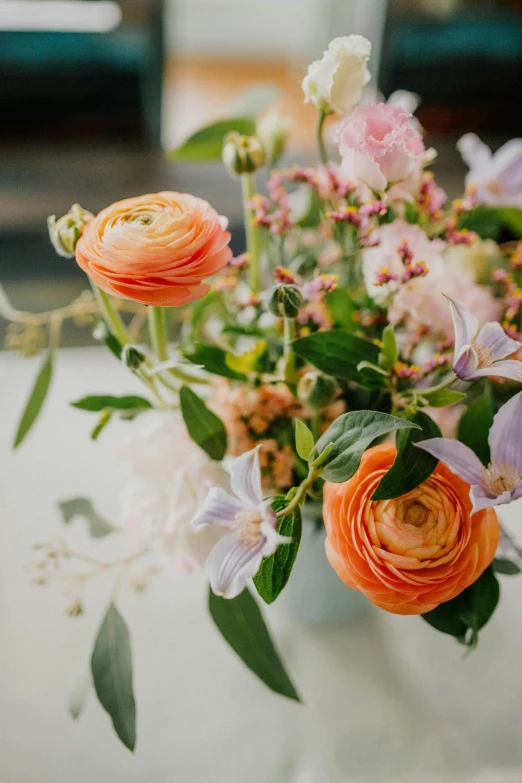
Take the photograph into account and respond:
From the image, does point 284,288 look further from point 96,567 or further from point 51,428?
point 51,428

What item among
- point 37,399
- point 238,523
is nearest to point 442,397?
point 238,523

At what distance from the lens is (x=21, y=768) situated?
20.4 inches

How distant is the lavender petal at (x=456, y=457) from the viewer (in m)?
0.39

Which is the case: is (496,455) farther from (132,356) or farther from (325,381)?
(132,356)

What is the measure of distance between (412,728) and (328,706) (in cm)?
7

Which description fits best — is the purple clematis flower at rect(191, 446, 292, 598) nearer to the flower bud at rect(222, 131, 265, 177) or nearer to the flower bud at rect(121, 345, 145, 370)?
the flower bud at rect(121, 345, 145, 370)

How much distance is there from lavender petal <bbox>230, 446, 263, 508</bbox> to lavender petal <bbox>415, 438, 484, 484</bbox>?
96mm

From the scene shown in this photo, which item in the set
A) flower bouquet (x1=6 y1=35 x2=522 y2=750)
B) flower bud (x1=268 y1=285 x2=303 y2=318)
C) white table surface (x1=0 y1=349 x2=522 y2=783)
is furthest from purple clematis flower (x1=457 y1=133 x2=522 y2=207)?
white table surface (x1=0 y1=349 x2=522 y2=783)

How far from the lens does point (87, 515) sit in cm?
61

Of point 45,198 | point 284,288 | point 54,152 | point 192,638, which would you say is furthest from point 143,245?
point 54,152

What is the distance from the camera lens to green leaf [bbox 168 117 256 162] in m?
0.62

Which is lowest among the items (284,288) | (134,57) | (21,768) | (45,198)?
(45,198)

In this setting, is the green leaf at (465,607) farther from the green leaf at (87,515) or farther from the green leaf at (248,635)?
the green leaf at (87,515)

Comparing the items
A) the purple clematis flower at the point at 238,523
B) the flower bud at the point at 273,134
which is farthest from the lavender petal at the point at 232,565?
the flower bud at the point at 273,134
